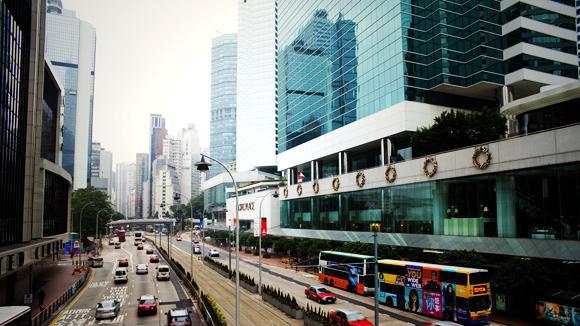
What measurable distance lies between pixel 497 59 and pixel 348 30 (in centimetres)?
2538

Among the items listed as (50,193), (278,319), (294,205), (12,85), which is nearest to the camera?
(278,319)

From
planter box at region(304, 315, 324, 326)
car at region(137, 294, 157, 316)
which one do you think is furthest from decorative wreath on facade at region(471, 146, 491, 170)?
car at region(137, 294, 157, 316)

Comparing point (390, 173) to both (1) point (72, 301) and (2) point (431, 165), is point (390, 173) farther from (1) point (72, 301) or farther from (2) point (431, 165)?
(1) point (72, 301)

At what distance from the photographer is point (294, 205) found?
88562mm

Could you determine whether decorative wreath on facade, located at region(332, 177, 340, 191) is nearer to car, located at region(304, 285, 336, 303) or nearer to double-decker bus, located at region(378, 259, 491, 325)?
car, located at region(304, 285, 336, 303)

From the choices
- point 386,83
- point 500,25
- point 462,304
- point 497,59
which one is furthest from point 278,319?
point 500,25

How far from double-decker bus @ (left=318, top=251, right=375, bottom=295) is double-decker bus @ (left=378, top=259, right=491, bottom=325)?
322cm

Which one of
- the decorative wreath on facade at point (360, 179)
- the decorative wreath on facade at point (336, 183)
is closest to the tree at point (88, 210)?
the decorative wreath on facade at point (336, 183)

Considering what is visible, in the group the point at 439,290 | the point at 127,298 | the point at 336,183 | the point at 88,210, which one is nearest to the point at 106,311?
the point at 127,298

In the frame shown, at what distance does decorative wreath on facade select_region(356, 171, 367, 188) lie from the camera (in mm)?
62281

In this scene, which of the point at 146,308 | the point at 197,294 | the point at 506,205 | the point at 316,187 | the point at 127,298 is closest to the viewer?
the point at 146,308

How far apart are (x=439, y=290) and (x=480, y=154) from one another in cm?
1469

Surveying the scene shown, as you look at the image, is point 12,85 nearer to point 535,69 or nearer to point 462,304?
point 462,304

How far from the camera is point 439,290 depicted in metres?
33.2
